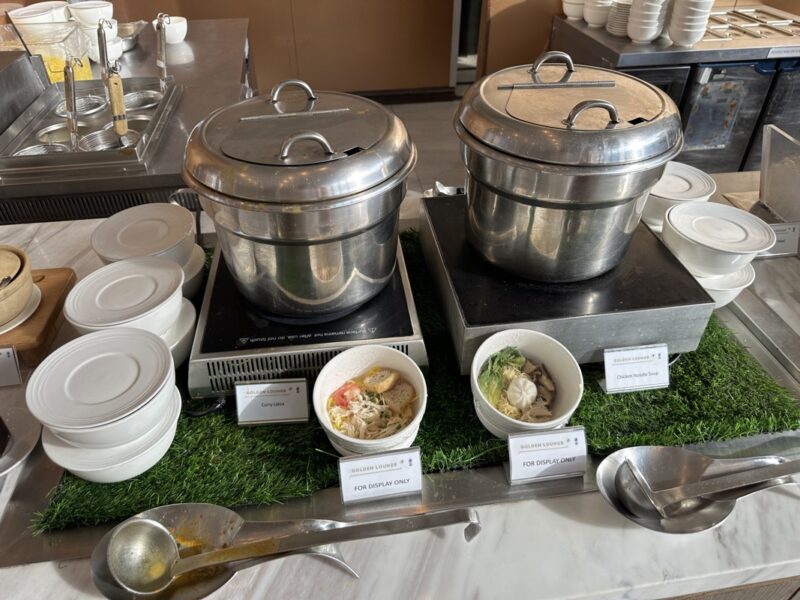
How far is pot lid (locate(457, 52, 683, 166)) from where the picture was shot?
853mm

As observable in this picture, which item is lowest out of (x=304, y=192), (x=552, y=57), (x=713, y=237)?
(x=713, y=237)

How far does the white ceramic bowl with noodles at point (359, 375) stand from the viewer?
83cm

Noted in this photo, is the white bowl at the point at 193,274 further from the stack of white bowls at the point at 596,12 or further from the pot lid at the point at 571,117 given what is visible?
the stack of white bowls at the point at 596,12

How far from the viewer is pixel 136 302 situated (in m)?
0.93

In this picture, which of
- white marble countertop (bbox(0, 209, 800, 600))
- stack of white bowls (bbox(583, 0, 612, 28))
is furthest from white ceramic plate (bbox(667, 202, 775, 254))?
stack of white bowls (bbox(583, 0, 612, 28))

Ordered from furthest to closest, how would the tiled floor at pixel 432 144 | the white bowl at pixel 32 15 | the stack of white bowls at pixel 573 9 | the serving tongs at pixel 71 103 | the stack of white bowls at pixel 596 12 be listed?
the tiled floor at pixel 432 144
the stack of white bowls at pixel 573 9
the stack of white bowls at pixel 596 12
the white bowl at pixel 32 15
the serving tongs at pixel 71 103

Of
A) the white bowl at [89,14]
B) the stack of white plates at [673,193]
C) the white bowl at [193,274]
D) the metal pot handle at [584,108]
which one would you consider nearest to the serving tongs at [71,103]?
the white bowl at [193,274]

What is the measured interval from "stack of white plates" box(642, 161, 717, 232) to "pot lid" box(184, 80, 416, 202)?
0.68 metres

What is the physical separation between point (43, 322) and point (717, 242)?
1.36 meters

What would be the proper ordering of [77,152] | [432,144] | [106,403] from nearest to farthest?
[106,403], [77,152], [432,144]

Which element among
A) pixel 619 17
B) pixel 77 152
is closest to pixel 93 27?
pixel 77 152

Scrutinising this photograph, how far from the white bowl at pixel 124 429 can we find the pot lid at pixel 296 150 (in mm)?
316

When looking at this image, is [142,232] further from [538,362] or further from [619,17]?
[619,17]

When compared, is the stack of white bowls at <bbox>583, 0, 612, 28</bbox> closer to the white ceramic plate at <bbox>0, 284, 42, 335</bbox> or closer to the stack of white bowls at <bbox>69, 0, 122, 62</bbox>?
the stack of white bowls at <bbox>69, 0, 122, 62</bbox>
